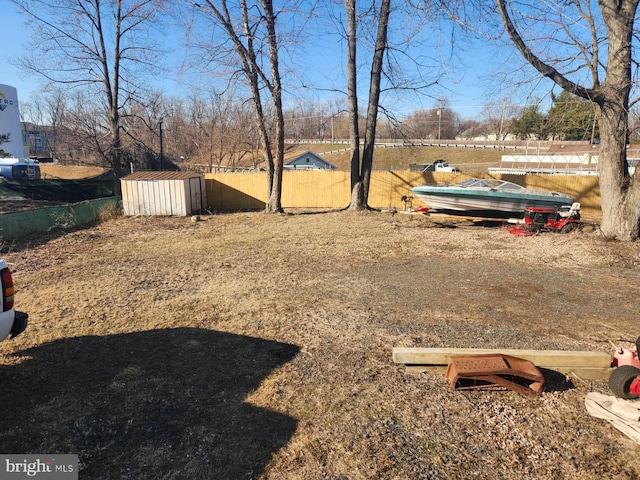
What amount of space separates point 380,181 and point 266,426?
16.3m

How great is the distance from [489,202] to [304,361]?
10209 millimetres

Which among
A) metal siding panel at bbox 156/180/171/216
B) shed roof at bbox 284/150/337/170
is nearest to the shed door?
metal siding panel at bbox 156/180/171/216

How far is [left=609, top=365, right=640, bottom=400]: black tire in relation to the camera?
3.04m

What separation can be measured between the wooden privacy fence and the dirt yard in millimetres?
9996

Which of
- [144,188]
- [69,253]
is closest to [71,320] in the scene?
[69,253]

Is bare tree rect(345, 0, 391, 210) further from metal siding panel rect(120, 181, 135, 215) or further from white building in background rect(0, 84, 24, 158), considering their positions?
white building in background rect(0, 84, 24, 158)

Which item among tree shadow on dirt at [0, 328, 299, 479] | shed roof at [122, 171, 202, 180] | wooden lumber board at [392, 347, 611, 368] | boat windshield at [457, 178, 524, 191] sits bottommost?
tree shadow on dirt at [0, 328, 299, 479]

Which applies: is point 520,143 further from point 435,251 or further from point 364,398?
Result: point 364,398

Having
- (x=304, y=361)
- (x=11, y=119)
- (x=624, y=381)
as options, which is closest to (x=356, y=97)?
(x=304, y=361)

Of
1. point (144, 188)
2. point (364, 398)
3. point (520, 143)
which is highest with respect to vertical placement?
point (520, 143)

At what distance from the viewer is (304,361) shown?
3830 mm

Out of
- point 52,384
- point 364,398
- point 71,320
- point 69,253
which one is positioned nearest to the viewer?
point 364,398

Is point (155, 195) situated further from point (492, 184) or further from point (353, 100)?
point (492, 184)

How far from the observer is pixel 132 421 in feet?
9.48
